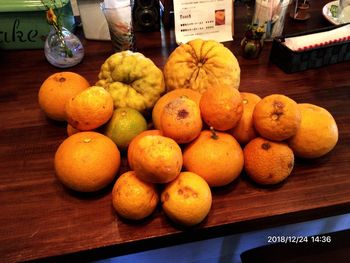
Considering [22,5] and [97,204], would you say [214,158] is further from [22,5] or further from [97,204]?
[22,5]

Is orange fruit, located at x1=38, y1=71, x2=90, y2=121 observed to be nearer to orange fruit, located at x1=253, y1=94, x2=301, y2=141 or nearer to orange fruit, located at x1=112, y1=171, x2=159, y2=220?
orange fruit, located at x1=112, y1=171, x2=159, y2=220

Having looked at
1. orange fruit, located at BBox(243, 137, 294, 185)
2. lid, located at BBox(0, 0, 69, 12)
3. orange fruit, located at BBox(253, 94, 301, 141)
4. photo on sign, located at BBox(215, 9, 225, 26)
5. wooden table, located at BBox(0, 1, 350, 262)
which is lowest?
wooden table, located at BBox(0, 1, 350, 262)

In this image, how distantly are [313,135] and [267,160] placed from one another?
0.10 metres

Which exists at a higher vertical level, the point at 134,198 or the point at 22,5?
the point at 22,5

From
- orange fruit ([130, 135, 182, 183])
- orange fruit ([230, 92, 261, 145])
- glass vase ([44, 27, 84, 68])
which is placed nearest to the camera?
orange fruit ([130, 135, 182, 183])

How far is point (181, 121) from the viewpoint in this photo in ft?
1.53

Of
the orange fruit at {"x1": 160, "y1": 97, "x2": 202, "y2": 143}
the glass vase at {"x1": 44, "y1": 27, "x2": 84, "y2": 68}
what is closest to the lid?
the glass vase at {"x1": 44, "y1": 27, "x2": 84, "y2": 68}

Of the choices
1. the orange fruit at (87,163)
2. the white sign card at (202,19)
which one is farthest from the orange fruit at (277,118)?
the white sign card at (202,19)

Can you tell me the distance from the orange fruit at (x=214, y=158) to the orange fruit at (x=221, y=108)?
19mm

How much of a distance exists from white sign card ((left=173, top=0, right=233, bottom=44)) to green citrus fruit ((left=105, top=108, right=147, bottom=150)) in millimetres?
428

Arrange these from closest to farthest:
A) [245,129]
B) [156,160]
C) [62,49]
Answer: [156,160] → [245,129] → [62,49]

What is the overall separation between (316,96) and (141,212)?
1.66 ft

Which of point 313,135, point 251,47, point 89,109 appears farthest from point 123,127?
point 251,47

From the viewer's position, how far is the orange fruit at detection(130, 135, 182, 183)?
422 mm
